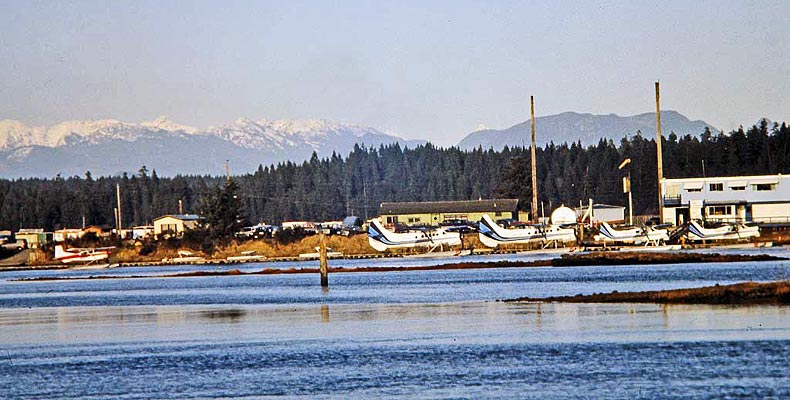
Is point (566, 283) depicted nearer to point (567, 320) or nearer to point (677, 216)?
point (567, 320)

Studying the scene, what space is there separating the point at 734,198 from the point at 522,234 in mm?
22357

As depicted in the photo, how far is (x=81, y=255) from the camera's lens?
5138 inches

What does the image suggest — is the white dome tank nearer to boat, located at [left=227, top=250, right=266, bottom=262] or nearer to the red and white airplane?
boat, located at [left=227, top=250, right=266, bottom=262]

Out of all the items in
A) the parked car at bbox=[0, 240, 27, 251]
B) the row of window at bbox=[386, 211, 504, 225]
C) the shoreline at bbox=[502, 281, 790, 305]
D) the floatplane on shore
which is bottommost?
the shoreline at bbox=[502, 281, 790, 305]

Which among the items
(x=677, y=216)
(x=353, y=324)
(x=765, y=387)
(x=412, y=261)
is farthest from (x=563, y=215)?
(x=765, y=387)

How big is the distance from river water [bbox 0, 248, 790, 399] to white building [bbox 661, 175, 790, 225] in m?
54.4

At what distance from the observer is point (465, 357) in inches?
1312

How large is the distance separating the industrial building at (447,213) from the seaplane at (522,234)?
45193mm

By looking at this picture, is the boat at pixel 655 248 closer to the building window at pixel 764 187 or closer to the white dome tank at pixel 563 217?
the building window at pixel 764 187

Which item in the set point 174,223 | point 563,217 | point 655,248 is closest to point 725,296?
point 655,248

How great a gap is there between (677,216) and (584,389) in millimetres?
95864

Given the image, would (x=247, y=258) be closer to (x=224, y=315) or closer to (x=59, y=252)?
(x=59, y=252)

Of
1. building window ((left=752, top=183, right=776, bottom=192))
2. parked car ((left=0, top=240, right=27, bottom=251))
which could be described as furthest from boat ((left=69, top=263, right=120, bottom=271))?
building window ((left=752, top=183, right=776, bottom=192))

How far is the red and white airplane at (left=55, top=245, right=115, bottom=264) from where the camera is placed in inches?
5064
